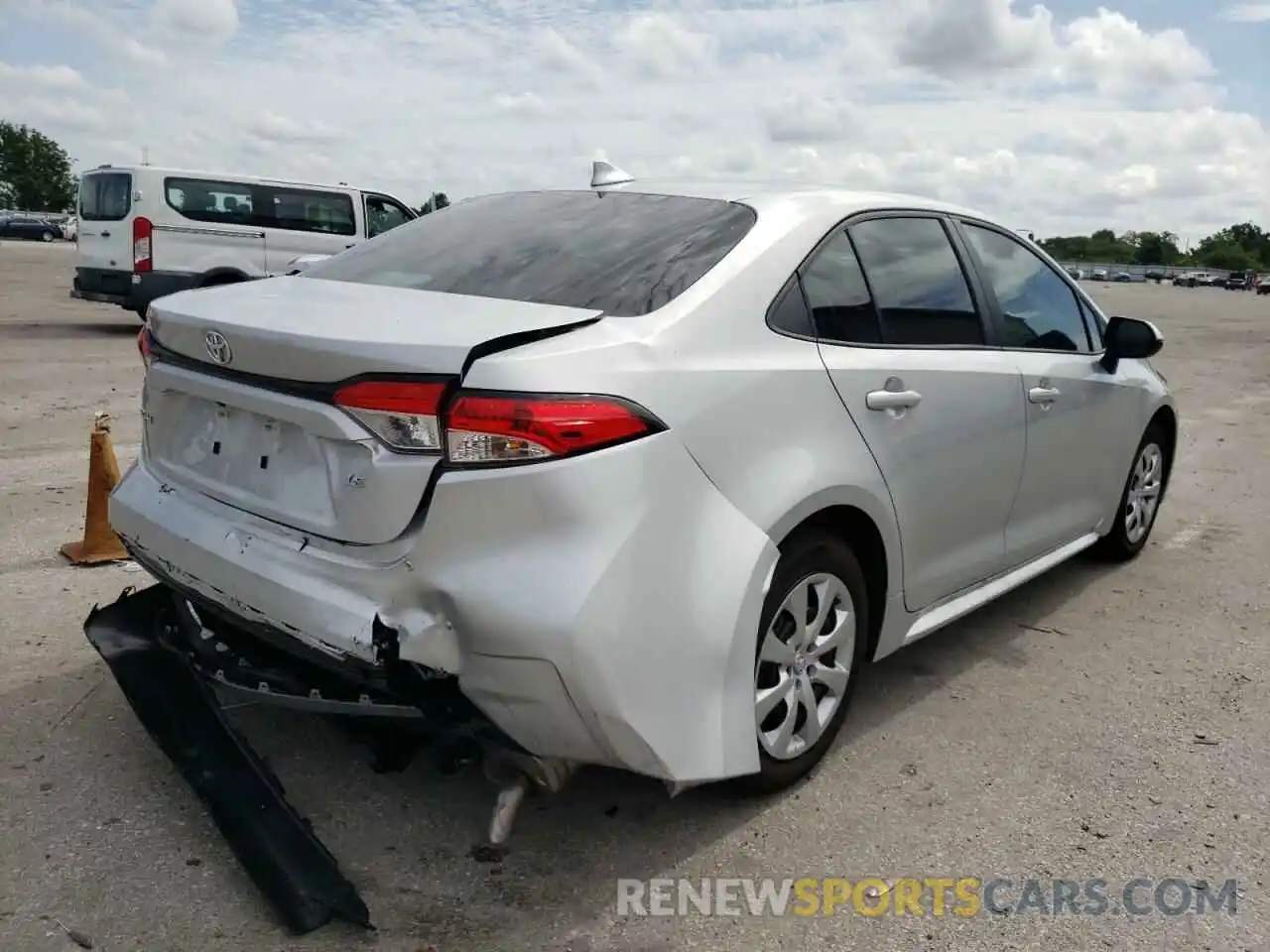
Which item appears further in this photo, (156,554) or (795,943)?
(156,554)

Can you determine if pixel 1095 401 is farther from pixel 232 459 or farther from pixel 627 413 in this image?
pixel 232 459

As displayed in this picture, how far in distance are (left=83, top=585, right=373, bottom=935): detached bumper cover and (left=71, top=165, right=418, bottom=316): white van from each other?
445 inches

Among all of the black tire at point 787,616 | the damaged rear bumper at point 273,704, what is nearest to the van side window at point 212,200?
the damaged rear bumper at point 273,704

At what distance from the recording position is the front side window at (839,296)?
124 inches

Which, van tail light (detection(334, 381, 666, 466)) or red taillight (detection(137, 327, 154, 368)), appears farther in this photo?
red taillight (detection(137, 327, 154, 368))

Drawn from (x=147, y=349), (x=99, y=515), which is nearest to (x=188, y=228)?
(x=99, y=515)

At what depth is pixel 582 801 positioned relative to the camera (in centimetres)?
310

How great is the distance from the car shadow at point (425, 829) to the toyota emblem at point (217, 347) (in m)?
1.19

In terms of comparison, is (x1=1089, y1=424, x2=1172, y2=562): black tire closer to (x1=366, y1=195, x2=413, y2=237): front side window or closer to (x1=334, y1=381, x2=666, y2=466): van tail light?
(x1=334, y1=381, x2=666, y2=466): van tail light

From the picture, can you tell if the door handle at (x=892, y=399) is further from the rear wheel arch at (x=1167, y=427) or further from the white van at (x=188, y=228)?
the white van at (x=188, y=228)

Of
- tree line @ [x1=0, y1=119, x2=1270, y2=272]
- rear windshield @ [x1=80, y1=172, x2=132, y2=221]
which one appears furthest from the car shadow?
tree line @ [x1=0, y1=119, x2=1270, y2=272]

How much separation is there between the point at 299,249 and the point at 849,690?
44.1 feet

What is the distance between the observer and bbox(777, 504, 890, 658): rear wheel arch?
3.04 meters

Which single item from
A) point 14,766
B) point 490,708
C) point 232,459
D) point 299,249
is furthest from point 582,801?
point 299,249
